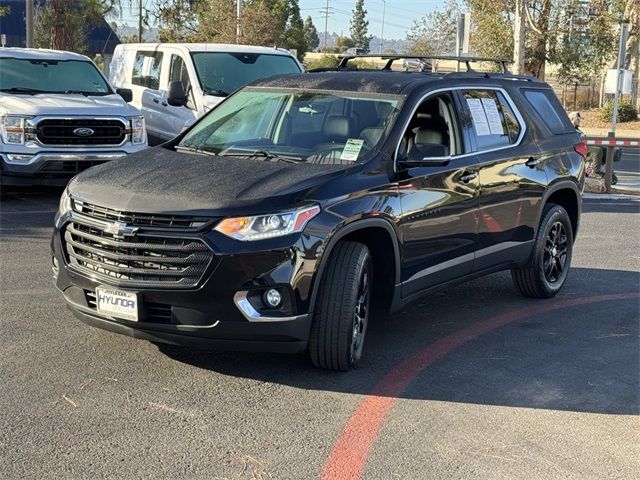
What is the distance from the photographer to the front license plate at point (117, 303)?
4.84 metres

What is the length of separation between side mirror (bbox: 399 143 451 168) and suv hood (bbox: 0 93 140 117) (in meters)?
6.23

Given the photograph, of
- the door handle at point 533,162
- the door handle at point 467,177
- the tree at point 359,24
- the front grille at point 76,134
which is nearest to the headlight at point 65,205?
the door handle at point 467,177

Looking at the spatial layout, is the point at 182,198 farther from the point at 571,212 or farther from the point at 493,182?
the point at 571,212

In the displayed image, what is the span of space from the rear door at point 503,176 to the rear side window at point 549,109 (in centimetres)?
37

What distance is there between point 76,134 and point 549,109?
5.87m

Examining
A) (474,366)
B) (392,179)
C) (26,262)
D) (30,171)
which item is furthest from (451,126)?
(30,171)

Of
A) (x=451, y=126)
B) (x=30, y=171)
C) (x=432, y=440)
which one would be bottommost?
(x=432, y=440)

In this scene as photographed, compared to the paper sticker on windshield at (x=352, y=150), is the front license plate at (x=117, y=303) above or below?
below

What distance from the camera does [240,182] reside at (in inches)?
201

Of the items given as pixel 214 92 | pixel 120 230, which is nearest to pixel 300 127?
pixel 120 230

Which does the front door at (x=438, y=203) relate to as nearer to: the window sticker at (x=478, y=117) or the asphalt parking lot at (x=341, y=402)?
the window sticker at (x=478, y=117)

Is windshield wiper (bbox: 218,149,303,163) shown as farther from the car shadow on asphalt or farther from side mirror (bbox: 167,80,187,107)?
side mirror (bbox: 167,80,187,107)

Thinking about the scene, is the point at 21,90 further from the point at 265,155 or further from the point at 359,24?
the point at 359,24

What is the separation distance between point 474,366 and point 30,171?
6845 mm
